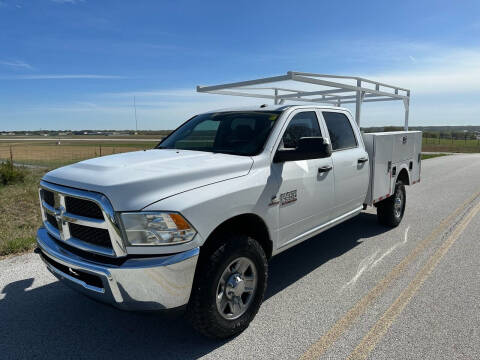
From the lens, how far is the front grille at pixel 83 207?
2.60 metres

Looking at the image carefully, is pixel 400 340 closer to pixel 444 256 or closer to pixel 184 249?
pixel 184 249

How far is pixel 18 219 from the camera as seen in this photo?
6.70m

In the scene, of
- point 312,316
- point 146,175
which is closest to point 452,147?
point 312,316

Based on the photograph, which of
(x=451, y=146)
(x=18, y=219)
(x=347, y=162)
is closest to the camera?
(x=347, y=162)

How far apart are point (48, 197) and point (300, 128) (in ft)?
8.44

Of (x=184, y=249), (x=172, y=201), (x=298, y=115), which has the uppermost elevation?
(x=298, y=115)

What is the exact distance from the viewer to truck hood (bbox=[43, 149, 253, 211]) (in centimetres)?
252

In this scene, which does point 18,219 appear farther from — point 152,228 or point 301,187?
point 301,187

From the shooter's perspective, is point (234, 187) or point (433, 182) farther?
point (433, 182)

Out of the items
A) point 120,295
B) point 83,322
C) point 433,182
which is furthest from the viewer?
point 433,182

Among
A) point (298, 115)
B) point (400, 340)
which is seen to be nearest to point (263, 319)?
point (400, 340)

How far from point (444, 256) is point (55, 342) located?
4.61 metres

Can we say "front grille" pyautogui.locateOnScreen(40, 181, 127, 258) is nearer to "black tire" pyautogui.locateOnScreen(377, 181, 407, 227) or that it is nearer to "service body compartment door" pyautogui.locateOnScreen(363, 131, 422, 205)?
"service body compartment door" pyautogui.locateOnScreen(363, 131, 422, 205)

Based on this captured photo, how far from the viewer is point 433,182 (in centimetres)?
1168
